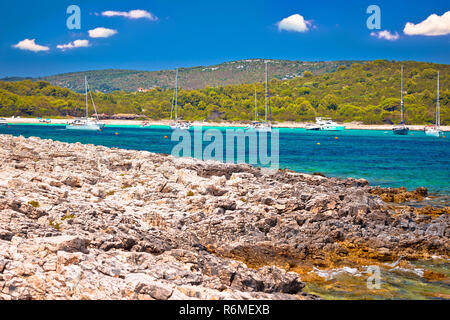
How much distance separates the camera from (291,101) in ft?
564

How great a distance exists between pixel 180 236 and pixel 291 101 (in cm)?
16473

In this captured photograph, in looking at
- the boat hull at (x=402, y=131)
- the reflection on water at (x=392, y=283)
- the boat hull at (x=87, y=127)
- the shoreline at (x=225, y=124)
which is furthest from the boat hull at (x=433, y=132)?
the reflection on water at (x=392, y=283)

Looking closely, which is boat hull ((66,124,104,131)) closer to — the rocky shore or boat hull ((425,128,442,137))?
boat hull ((425,128,442,137))

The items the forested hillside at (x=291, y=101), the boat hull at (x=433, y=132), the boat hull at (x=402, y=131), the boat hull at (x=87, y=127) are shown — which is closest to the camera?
the boat hull at (x=87, y=127)

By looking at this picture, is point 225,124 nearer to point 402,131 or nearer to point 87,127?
point 87,127

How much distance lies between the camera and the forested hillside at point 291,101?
14738 centimetres

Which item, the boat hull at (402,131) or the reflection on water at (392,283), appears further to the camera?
the boat hull at (402,131)

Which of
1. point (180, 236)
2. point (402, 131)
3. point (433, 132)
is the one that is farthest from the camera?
point (402, 131)

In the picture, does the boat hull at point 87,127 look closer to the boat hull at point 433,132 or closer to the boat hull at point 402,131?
the boat hull at point 402,131

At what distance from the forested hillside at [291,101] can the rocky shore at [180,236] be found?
13327 centimetres

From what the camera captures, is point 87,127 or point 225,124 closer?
point 87,127

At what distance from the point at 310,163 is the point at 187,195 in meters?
26.2

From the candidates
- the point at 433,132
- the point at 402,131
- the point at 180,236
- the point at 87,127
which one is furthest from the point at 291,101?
the point at 180,236
